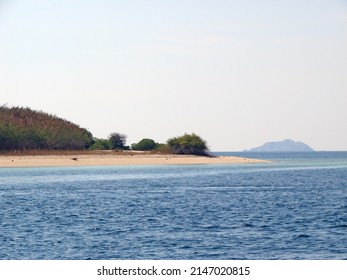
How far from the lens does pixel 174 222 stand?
52406mm

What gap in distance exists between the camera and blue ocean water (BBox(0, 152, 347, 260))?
39688mm

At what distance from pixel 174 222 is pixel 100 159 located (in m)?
120

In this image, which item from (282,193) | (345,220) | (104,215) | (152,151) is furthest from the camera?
(152,151)

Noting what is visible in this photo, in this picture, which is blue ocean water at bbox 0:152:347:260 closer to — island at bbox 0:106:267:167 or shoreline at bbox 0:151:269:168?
shoreline at bbox 0:151:269:168

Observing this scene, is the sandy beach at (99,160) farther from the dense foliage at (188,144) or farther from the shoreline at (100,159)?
the dense foliage at (188,144)

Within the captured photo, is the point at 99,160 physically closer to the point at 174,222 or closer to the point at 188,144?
the point at 188,144

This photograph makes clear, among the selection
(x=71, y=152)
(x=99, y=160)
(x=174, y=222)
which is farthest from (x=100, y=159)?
(x=174, y=222)

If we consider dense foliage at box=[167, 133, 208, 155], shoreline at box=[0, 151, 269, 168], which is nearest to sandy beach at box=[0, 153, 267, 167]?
shoreline at box=[0, 151, 269, 168]

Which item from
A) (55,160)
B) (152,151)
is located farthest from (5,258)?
(152,151)

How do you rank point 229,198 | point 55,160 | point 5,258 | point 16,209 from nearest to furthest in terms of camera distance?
1. point 5,258
2. point 16,209
3. point 229,198
4. point 55,160

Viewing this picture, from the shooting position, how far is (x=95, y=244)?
138 feet

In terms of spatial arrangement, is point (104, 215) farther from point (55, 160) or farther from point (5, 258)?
point (55, 160)

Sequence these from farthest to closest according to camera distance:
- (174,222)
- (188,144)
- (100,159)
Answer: (188,144), (100,159), (174,222)
